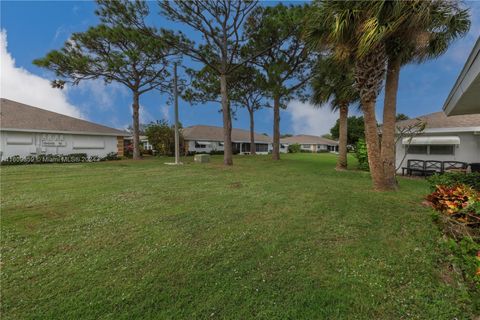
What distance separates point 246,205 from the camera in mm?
5719

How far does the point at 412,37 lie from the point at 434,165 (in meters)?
9.17

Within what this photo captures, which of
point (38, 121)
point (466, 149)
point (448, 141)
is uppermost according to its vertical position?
point (38, 121)

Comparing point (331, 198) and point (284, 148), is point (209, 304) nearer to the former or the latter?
point (331, 198)

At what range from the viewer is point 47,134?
59.7 ft

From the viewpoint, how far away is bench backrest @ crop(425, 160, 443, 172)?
12.0 meters

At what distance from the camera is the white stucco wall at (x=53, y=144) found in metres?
16.5

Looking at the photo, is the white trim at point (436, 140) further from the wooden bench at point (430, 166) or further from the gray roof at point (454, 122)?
the wooden bench at point (430, 166)

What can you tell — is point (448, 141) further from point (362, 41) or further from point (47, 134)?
point (47, 134)

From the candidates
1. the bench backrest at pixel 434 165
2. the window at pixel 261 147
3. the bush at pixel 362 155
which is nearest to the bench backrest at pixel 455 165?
the bench backrest at pixel 434 165

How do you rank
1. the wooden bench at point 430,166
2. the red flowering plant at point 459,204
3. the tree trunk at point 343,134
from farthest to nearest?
the tree trunk at point 343,134 < the wooden bench at point 430,166 < the red flowering plant at point 459,204

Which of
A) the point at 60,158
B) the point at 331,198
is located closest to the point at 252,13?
the point at 331,198

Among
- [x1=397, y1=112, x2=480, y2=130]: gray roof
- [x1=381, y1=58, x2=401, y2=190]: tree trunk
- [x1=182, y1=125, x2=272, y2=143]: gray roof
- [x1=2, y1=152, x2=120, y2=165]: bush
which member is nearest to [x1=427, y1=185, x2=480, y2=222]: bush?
[x1=381, y1=58, x2=401, y2=190]: tree trunk

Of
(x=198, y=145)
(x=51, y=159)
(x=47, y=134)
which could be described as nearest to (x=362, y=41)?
(x=51, y=159)

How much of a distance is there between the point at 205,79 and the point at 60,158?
15.3m
